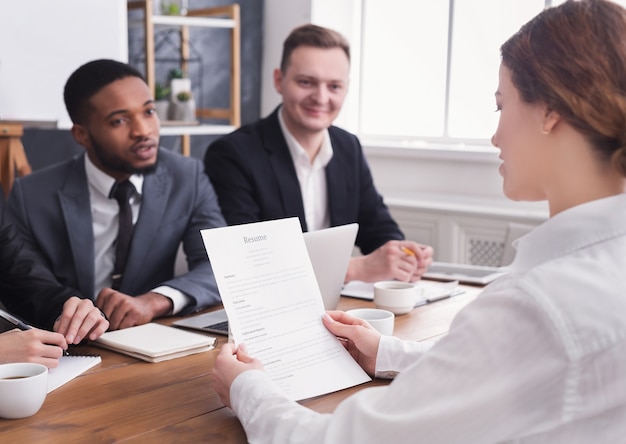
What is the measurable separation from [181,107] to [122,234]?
165cm

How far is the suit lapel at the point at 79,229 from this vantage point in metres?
2.22

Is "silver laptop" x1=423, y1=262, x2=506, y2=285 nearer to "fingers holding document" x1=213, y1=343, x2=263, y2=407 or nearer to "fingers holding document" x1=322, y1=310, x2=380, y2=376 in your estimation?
"fingers holding document" x1=322, y1=310, x2=380, y2=376

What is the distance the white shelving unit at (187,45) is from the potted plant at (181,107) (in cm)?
6

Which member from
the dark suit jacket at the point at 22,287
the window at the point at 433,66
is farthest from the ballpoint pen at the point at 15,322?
the window at the point at 433,66

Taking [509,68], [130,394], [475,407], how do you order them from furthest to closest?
[130,394], [509,68], [475,407]

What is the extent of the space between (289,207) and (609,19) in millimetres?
1857

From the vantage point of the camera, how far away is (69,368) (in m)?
1.49

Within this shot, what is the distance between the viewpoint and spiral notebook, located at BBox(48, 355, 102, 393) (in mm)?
1413

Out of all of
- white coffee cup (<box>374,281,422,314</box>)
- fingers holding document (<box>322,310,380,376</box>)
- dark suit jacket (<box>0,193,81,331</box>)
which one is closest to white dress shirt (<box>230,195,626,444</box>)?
fingers holding document (<box>322,310,380,376</box>)

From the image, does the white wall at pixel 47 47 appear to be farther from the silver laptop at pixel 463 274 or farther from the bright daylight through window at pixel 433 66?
the silver laptop at pixel 463 274

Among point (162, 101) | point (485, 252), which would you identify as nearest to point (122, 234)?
point (162, 101)

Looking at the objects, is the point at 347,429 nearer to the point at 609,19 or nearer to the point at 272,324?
the point at 272,324

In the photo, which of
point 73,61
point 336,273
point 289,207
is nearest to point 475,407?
point 336,273

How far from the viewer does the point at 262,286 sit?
1.39 metres
